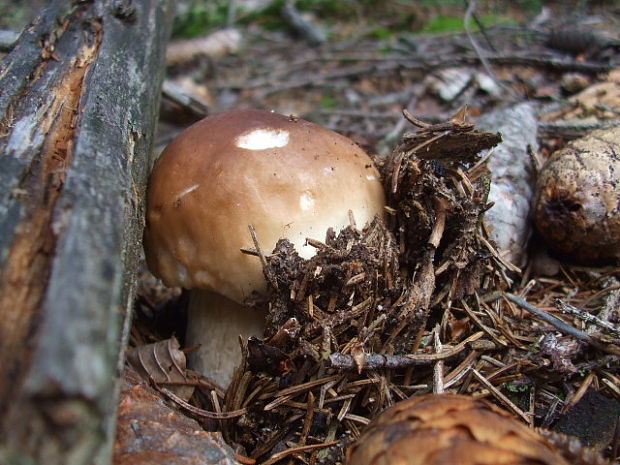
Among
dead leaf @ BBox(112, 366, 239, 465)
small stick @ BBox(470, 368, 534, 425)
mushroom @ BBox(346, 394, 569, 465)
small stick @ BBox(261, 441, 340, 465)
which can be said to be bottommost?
small stick @ BBox(261, 441, 340, 465)

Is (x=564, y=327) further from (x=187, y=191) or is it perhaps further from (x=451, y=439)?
(x=187, y=191)

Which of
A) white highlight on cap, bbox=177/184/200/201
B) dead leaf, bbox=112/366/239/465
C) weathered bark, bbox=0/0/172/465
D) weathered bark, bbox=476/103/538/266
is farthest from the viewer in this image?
weathered bark, bbox=476/103/538/266

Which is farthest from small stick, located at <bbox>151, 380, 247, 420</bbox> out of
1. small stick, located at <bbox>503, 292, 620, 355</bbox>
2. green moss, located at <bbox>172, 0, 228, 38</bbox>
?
green moss, located at <bbox>172, 0, 228, 38</bbox>

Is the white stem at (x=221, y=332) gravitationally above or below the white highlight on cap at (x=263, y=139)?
below

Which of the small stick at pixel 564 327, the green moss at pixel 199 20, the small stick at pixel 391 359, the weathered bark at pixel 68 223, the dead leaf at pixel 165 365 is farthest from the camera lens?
the green moss at pixel 199 20

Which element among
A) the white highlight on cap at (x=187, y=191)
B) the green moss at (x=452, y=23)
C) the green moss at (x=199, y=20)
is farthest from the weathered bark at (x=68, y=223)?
the green moss at (x=199, y=20)

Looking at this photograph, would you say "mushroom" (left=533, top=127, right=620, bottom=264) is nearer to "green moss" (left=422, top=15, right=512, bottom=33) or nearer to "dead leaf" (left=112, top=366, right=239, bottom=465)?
"dead leaf" (left=112, top=366, right=239, bottom=465)

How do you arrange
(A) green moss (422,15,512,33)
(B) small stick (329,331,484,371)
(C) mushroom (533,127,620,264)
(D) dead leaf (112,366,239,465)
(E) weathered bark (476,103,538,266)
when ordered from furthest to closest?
(A) green moss (422,15,512,33), (E) weathered bark (476,103,538,266), (C) mushroom (533,127,620,264), (B) small stick (329,331,484,371), (D) dead leaf (112,366,239,465)

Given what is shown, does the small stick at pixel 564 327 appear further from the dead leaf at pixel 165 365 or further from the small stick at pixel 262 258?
the dead leaf at pixel 165 365
